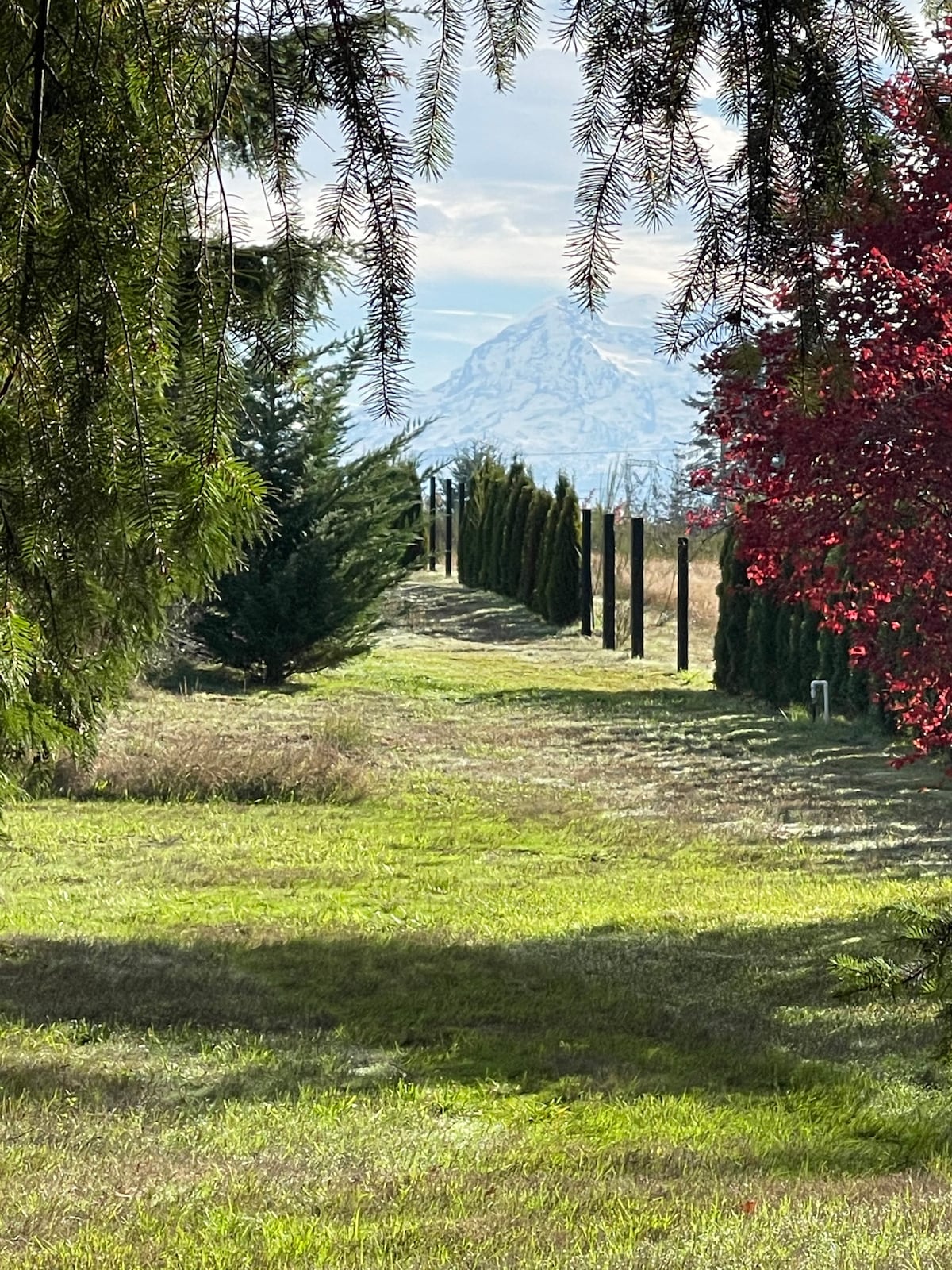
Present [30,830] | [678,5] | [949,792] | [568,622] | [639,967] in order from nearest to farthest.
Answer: [678,5], [639,967], [30,830], [949,792], [568,622]

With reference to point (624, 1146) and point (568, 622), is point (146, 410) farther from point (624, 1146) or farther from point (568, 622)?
point (568, 622)

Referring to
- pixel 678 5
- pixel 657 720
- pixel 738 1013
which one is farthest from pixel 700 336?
pixel 657 720

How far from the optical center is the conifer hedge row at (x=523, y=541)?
23688 mm

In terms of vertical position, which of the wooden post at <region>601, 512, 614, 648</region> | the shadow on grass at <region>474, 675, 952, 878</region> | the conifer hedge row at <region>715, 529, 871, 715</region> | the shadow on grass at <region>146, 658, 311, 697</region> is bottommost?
the shadow on grass at <region>474, 675, 952, 878</region>

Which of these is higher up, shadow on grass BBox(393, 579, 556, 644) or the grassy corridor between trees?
shadow on grass BBox(393, 579, 556, 644)

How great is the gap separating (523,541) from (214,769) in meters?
17.3

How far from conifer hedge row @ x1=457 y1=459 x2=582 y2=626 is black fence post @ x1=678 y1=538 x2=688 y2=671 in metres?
5.71

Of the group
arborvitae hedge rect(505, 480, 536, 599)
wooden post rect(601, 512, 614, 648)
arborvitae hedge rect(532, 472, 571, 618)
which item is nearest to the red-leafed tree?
wooden post rect(601, 512, 614, 648)

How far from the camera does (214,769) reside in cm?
1035

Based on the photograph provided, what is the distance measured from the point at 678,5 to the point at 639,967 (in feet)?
13.5

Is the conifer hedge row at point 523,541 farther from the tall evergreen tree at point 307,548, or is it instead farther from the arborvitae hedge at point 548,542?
the tall evergreen tree at point 307,548

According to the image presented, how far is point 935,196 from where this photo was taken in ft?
20.7

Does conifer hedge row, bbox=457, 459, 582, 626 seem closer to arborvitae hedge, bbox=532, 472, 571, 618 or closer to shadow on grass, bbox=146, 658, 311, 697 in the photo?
arborvitae hedge, bbox=532, 472, 571, 618

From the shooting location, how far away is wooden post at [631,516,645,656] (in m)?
18.4
